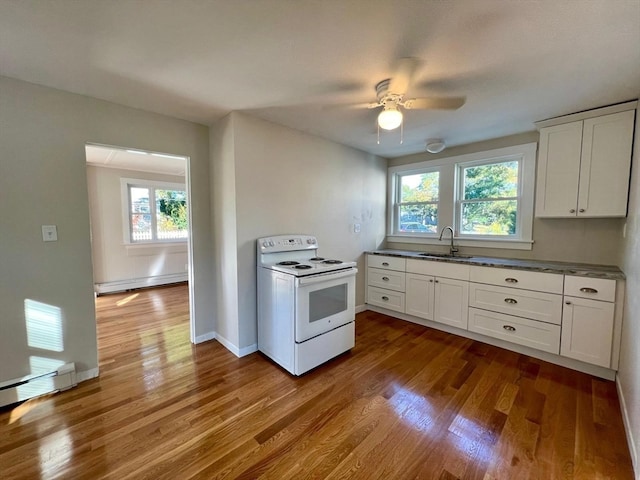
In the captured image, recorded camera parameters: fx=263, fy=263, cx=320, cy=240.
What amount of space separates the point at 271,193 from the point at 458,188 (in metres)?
2.54

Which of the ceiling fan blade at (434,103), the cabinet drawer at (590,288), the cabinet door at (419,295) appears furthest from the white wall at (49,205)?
the cabinet drawer at (590,288)

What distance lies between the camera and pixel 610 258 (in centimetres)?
254

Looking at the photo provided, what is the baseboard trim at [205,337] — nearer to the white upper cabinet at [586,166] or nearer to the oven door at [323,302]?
the oven door at [323,302]

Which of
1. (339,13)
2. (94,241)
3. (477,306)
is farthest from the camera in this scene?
(94,241)

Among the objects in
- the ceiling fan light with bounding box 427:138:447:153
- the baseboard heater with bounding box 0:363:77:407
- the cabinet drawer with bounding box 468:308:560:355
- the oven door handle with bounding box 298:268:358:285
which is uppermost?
the ceiling fan light with bounding box 427:138:447:153

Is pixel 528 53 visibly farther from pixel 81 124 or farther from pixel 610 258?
pixel 81 124

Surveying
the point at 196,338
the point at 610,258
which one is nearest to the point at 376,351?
the point at 196,338

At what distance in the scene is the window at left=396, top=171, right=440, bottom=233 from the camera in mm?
3820

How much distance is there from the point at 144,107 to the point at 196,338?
7.66 feet

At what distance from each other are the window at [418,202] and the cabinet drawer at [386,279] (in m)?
0.90

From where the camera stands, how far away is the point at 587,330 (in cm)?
225

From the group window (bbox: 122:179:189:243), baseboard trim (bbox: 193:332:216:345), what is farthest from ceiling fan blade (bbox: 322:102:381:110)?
window (bbox: 122:179:189:243)

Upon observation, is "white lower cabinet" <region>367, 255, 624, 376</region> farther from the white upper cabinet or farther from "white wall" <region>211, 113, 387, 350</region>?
"white wall" <region>211, 113, 387, 350</region>

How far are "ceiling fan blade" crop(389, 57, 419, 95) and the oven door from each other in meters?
1.57
